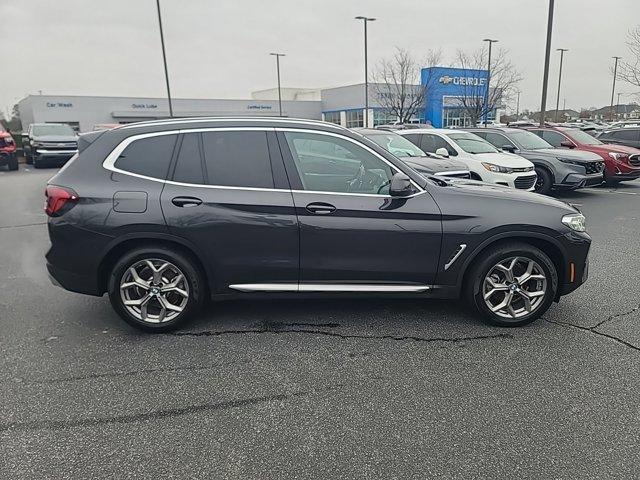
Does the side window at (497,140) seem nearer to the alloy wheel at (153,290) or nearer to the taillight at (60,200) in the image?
the alloy wheel at (153,290)

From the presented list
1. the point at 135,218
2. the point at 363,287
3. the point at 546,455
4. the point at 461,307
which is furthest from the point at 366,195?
the point at 546,455

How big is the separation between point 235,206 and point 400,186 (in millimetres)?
1331

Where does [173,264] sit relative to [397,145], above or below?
below

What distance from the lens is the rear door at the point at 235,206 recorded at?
3.94 metres

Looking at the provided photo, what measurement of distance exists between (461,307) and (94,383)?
318 centimetres

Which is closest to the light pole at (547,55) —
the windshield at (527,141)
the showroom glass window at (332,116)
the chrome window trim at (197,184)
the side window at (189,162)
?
the windshield at (527,141)

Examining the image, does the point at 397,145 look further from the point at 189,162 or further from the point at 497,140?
the point at 189,162

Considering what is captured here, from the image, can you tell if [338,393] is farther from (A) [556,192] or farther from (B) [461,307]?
(A) [556,192]

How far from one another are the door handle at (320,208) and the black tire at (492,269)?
1.32 meters

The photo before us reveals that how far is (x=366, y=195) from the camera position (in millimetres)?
4016

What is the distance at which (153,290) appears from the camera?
4.07 metres

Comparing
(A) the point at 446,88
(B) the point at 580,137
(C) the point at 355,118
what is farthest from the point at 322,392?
(C) the point at 355,118

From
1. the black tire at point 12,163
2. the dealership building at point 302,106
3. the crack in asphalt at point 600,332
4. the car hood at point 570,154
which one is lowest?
the crack in asphalt at point 600,332

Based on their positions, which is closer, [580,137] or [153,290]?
[153,290]
